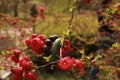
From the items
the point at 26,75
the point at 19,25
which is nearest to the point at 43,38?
the point at 26,75

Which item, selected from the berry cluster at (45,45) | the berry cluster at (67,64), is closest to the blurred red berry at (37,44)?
the berry cluster at (45,45)

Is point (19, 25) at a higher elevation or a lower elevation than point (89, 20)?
higher

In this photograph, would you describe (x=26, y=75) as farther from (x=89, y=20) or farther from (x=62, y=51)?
(x=89, y=20)

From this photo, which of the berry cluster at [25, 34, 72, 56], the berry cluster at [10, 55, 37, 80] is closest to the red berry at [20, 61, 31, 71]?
the berry cluster at [10, 55, 37, 80]

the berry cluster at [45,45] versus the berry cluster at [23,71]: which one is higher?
the berry cluster at [45,45]

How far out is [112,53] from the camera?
690cm

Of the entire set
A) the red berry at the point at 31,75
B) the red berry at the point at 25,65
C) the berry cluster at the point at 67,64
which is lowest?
the red berry at the point at 31,75

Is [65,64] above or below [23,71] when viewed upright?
above

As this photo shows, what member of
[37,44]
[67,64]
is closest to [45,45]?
[37,44]

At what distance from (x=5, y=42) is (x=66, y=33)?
194 inches

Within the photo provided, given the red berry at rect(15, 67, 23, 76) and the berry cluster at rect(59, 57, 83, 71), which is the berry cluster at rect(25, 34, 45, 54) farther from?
the berry cluster at rect(59, 57, 83, 71)

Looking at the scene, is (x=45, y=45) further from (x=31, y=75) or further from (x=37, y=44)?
(x=31, y=75)

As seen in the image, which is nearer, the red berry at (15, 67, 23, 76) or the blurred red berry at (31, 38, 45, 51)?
the red berry at (15, 67, 23, 76)

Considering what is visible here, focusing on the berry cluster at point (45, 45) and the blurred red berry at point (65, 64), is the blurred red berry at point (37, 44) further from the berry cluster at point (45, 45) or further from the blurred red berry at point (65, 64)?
the blurred red berry at point (65, 64)
